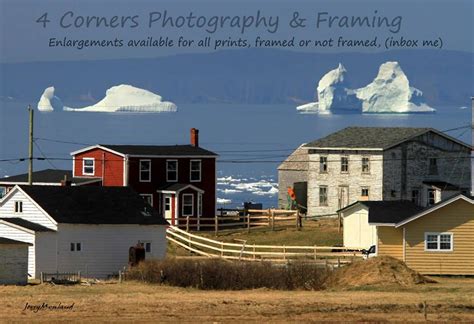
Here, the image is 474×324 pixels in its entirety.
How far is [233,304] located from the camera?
5506 cm

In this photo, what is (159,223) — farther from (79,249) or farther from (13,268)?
(13,268)

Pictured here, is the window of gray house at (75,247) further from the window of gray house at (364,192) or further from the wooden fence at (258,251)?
the window of gray house at (364,192)

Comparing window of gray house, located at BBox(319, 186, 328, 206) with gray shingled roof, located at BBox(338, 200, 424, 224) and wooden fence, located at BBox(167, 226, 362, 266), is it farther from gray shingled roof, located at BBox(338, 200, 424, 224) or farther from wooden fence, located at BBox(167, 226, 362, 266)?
gray shingled roof, located at BBox(338, 200, 424, 224)

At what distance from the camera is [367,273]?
211 feet

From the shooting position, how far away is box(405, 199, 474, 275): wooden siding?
2751 inches

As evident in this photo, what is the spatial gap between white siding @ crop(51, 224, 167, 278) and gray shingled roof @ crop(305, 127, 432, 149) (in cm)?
2784

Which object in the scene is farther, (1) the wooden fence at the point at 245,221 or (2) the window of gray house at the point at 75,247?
(1) the wooden fence at the point at 245,221

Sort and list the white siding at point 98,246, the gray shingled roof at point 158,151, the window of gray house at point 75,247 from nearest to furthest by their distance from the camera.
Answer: the white siding at point 98,246
the window of gray house at point 75,247
the gray shingled roof at point 158,151

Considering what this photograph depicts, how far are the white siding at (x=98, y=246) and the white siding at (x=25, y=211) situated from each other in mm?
906

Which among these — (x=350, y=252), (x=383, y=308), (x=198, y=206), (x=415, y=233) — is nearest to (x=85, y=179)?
(x=198, y=206)

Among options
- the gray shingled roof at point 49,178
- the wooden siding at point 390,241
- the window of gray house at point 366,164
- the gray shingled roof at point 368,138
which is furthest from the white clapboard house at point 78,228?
the gray shingled roof at point 368,138

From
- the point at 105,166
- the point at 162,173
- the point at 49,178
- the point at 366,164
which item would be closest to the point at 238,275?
the point at 162,173

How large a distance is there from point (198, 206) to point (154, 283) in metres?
31.2

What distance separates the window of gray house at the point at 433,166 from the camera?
98.8 metres
